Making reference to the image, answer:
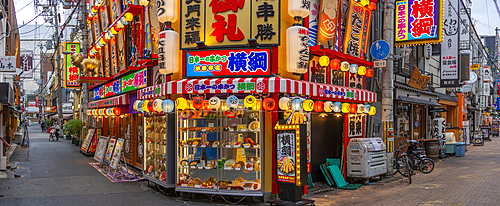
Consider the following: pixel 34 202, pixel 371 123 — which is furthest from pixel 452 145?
pixel 34 202

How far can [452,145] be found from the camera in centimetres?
2230

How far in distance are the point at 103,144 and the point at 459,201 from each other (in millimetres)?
14162

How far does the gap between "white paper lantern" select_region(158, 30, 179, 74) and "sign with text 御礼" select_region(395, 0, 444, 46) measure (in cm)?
1048

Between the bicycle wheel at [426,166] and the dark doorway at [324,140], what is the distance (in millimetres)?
4396

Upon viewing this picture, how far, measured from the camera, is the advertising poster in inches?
361

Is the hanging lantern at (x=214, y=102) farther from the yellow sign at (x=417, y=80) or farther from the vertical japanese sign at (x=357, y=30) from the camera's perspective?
the yellow sign at (x=417, y=80)

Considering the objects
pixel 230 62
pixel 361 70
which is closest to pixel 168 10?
pixel 230 62

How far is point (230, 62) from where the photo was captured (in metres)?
10.4

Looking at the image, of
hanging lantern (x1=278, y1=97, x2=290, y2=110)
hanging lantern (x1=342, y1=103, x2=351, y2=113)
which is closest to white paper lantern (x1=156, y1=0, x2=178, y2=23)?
hanging lantern (x1=278, y1=97, x2=290, y2=110)

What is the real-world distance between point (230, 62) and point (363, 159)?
5930 millimetres

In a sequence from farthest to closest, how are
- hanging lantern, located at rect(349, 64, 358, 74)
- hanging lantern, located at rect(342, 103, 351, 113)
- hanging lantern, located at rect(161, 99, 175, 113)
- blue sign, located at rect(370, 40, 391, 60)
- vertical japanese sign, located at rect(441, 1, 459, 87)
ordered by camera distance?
1. vertical japanese sign, located at rect(441, 1, 459, 87)
2. blue sign, located at rect(370, 40, 391, 60)
3. hanging lantern, located at rect(349, 64, 358, 74)
4. hanging lantern, located at rect(342, 103, 351, 113)
5. hanging lantern, located at rect(161, 99, 175, 113)

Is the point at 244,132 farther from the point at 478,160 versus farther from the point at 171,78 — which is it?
the point at 478,160

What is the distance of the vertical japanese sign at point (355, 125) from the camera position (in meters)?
13.5

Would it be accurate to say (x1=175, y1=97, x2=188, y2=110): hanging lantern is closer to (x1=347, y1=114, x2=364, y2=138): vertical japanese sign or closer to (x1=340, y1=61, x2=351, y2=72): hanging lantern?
(x1=340, y1=61, x2=351, y2=72): hanging lantern
